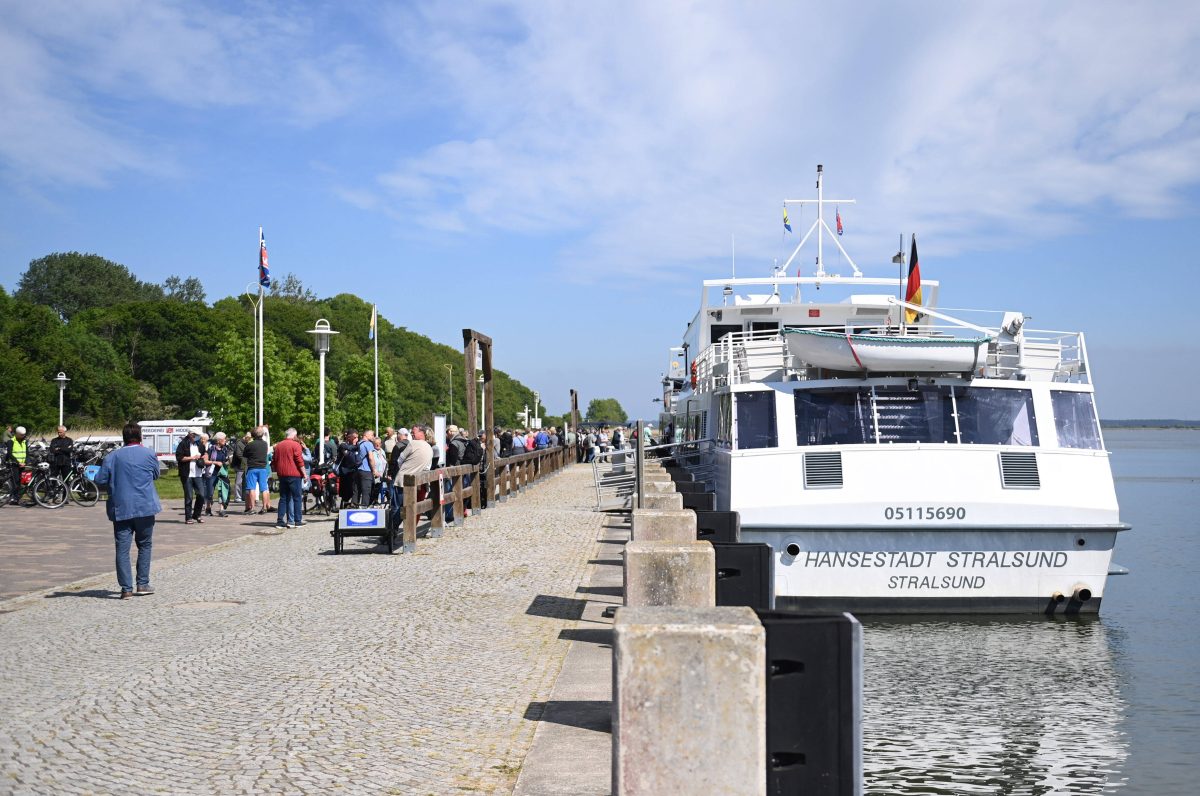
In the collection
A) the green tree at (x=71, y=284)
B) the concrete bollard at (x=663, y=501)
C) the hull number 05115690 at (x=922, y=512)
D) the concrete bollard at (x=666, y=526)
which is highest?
the green tree at (x=71, y=284)

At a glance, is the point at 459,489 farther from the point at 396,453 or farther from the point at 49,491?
the point at 49,491

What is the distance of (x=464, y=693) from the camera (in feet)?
24.3

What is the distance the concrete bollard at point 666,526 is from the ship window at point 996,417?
5.45 meters

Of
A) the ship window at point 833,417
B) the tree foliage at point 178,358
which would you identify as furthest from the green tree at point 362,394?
the ship window at point 833,417

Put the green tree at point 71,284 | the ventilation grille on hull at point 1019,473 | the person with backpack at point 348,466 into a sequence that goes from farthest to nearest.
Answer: the green tree at point 71,284, the person with backpack at point 348,466, the ventilation grille on hull at point 1019,473

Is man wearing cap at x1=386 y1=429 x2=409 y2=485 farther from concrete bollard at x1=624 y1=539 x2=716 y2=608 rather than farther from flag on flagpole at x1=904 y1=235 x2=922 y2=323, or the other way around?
concrete bollard at x1=624 y1=539 x2=716 y2=608

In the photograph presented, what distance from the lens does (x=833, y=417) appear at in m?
14.2

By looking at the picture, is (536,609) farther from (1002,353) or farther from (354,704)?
(1002,353)

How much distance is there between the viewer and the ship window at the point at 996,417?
13.9 metres

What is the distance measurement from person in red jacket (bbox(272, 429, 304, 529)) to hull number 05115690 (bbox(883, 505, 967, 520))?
35.1 ft

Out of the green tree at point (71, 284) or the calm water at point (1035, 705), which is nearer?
the calm water at point (1035, 705)

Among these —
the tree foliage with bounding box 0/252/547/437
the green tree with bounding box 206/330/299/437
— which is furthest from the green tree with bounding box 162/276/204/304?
the green tree with bounding box 206/330/299/437

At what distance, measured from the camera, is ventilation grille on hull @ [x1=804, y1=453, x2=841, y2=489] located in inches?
511

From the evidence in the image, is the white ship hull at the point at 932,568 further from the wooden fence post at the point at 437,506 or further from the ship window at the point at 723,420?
the wooden fence post at the point at 437,506
